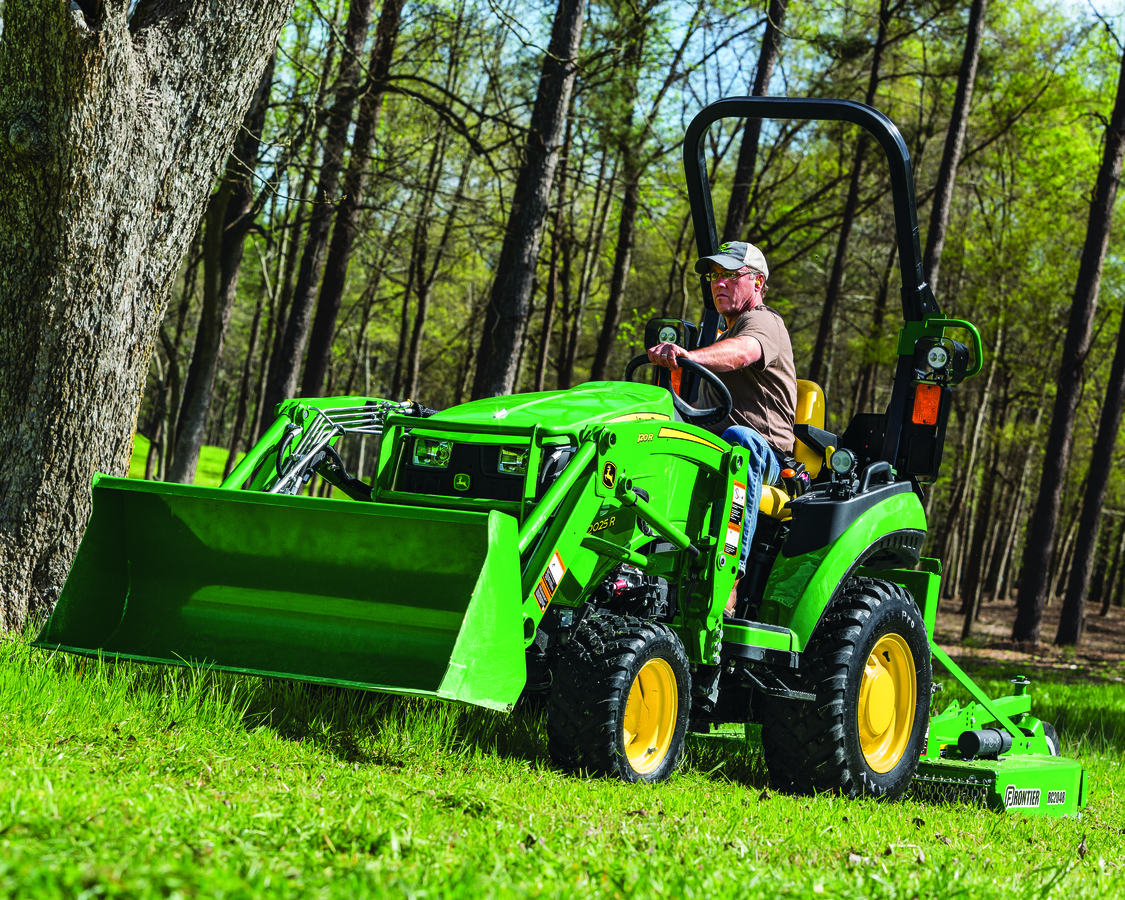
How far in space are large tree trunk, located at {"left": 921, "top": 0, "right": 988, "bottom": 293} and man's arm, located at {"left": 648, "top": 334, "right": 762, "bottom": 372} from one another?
10691 mm

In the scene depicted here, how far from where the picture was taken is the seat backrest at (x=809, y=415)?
17.9 feet

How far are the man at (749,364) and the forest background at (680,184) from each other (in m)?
6.07

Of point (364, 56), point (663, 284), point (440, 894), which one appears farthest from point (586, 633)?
point (663, 284)

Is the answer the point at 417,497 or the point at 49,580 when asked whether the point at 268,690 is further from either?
the point at 49,580

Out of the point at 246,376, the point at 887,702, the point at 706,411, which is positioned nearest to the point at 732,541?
the point at 706,411

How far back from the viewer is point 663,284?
29891mm

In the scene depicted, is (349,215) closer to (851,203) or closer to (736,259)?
(851,203)

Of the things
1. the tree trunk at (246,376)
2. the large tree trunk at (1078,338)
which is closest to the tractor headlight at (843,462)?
the large tree trunk at (1078,338)

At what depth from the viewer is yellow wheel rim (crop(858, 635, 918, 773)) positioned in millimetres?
4855

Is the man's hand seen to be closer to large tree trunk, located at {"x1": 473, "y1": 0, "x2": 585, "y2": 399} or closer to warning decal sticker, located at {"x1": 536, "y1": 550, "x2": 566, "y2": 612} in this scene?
warning decal sticker, located at {"x1": 536, "y1": 550, "x2": 566, "y2": 612}

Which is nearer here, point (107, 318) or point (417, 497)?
point (417, 497)

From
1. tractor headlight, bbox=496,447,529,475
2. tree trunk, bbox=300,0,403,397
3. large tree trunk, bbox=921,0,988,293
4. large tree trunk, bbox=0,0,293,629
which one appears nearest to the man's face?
tractor headlight, bbox=496,447,529,475

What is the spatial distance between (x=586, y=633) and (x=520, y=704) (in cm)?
125

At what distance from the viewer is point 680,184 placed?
21406 mm
